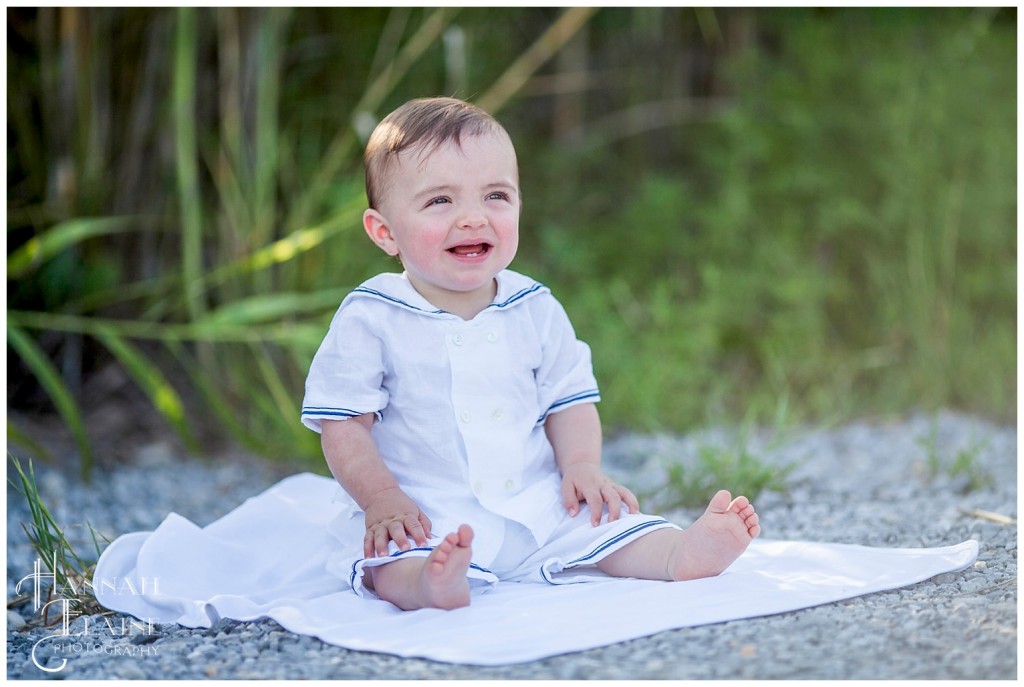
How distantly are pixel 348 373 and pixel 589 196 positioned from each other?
303cm

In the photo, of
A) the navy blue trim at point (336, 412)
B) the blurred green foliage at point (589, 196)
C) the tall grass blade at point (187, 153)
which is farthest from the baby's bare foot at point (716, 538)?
the tall grass blade at point (187, 153)

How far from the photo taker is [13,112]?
351 centimetres

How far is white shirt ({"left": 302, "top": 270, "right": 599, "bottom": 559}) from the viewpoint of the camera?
1.92m

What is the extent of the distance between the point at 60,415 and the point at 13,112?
0.93 meters

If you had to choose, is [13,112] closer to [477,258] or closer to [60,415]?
[60,415]

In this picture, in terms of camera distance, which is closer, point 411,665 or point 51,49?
point 411,665

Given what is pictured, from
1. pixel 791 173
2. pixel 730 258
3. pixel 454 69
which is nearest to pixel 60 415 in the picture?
pixel 454 69

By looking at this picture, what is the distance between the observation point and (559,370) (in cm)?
207

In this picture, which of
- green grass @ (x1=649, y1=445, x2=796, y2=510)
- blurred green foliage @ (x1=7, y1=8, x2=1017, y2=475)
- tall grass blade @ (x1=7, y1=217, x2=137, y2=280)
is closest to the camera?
green grass @ (x1=649, y1=445, x2=796, y2=510)

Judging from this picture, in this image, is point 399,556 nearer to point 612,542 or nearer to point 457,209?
point 612,542

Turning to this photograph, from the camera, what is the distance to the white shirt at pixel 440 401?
1.92m

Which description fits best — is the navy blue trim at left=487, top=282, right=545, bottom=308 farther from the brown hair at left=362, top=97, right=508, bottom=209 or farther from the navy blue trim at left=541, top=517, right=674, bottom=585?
the navy blue trim at left=541, top=517, right=674, bottom=585

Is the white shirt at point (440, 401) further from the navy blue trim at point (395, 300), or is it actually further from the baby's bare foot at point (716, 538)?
the baby's bare foot at point (716, 538)

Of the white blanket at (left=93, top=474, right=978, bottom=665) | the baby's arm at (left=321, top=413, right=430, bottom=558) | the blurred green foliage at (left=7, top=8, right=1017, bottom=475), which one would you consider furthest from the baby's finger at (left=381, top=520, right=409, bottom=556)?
the blurred green foliage at (left=7, top=8, right=1017, bottom=475)
